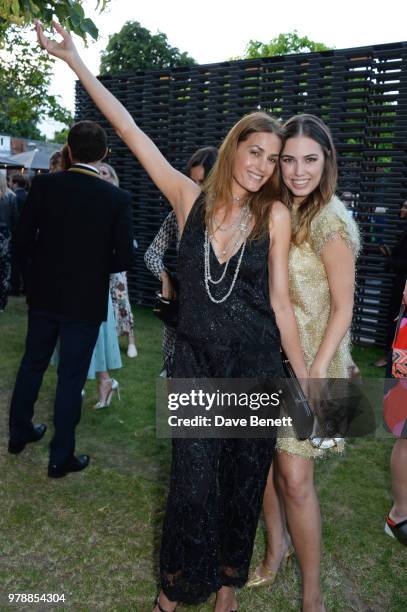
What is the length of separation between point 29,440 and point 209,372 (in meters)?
2.32

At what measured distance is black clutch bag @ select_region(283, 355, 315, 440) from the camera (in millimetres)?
2211

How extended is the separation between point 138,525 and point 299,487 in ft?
3.89

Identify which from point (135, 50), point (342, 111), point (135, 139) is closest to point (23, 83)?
point (342, 111)

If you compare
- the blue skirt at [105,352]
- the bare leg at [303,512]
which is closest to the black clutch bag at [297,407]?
the bare leg at [303,512]

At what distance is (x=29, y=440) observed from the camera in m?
4.05

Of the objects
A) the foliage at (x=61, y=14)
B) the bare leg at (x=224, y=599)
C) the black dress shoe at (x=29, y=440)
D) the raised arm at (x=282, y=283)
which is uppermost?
the foliage at (x=61, y=14)

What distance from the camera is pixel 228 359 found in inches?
85.4

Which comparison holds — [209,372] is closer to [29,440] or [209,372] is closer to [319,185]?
[319,185]

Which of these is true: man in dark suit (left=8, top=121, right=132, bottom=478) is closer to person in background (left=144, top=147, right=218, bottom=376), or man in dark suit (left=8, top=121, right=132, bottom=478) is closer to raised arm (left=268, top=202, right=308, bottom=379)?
person in background (left=144, top=147, right=218, bottom=376)

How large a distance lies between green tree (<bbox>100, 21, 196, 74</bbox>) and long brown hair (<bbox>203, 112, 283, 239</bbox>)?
27369 millimetres

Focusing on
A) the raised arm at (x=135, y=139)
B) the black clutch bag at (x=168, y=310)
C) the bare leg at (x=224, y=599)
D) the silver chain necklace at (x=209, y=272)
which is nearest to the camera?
the silver chain necklace at (x=209, y=272)

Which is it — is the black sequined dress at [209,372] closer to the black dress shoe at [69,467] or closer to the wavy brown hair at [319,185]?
the wavy brown hair at [319,185]

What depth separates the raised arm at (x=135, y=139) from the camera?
2.26 meters

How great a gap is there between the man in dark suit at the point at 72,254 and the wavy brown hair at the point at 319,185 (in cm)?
138
